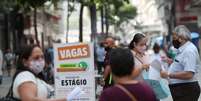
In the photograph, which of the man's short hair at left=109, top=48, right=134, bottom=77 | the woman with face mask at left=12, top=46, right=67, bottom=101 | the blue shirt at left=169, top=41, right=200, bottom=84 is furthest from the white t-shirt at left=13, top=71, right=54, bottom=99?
the blue shirt at left=169, top=41, right=200, bottom=84

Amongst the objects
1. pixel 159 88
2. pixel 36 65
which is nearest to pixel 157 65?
pixel 159 88

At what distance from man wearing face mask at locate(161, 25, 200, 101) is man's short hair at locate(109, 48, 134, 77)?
10.7ft

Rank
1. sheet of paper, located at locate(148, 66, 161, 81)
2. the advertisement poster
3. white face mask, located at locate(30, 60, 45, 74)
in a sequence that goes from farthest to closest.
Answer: sheet of paper, located at locate(148, 66, 161, 81)
the advertisement poster
white face mask, located at locate(30, 60, 45, 74)

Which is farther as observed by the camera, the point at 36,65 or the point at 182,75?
the point at 182,75

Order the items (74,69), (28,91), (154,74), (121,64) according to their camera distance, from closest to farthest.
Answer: (121,64) < (28,91) < (74,69) < (154,74)

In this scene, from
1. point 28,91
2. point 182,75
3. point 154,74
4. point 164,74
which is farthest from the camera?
point 154,74

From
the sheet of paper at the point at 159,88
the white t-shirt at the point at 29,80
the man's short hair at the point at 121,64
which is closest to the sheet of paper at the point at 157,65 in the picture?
the sheet of paper at the point at 159,88

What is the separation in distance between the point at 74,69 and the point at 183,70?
1.36m

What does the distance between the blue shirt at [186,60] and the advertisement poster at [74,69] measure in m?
1.09

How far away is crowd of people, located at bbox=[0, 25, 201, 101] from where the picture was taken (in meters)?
4.80

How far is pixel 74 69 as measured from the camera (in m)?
7.91

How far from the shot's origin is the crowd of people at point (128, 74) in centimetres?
480

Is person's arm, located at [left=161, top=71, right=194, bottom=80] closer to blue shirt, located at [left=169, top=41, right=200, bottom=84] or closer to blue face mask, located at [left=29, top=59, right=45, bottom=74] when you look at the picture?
blue shirt, located at [left=169, top=41, right=200, bottom=84]

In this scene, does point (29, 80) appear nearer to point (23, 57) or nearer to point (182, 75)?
point (23, 57)
